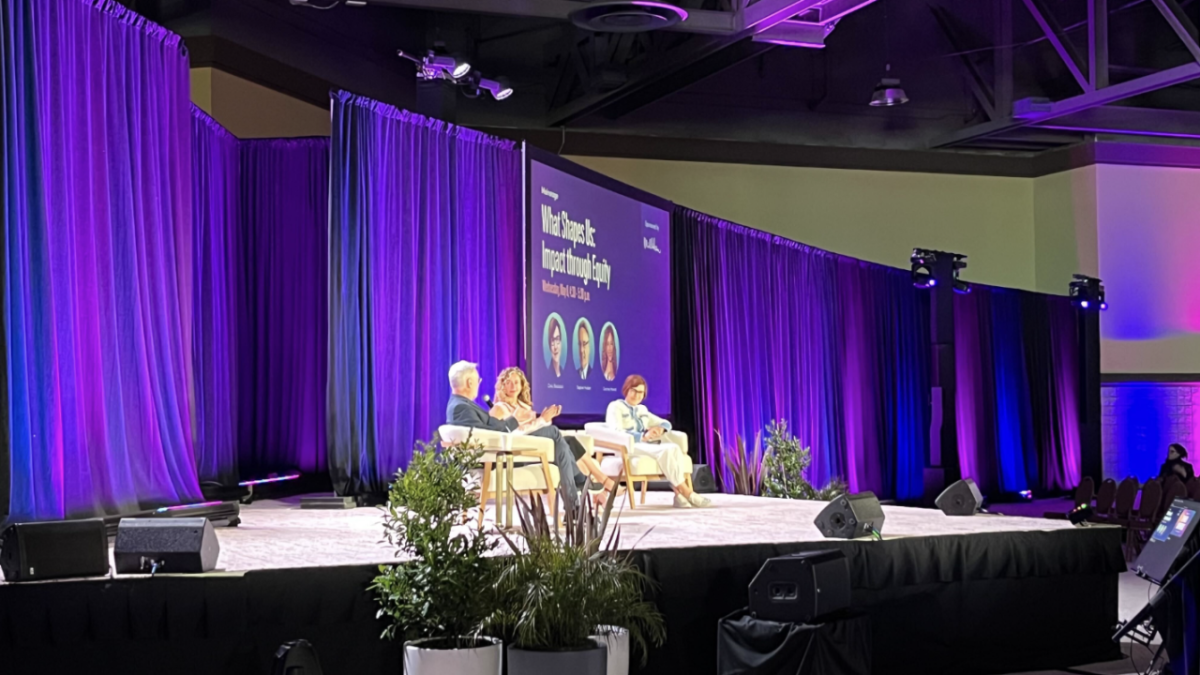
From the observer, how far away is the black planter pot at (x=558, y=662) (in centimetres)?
412

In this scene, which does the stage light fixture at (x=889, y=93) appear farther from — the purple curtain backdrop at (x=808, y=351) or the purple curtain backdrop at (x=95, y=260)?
the purple curtain backdrop at (x=95, y=260)

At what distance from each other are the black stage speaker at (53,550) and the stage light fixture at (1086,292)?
486 inches

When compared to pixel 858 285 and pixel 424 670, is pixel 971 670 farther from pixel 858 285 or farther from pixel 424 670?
pixel 858 285

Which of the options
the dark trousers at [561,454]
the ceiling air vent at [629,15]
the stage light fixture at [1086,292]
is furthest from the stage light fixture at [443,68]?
the stage light fixture at [1086,292]

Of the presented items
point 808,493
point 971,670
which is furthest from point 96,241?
point 808,493

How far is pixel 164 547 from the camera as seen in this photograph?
425cm

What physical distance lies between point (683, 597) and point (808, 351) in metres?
8.89

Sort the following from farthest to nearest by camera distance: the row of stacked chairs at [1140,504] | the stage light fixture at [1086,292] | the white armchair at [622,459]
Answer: the stage light fixture at [1086,292], the row of stacked chairs at [1140,504], the white armchair at [622,459]

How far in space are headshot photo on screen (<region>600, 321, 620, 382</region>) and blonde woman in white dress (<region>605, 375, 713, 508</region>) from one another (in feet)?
4.40

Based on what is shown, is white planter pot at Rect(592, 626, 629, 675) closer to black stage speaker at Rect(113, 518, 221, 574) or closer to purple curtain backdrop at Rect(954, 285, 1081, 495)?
black stage speaker at Rect(113, 518, 221, 574)

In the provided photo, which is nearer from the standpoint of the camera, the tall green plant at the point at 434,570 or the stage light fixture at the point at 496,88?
the tall green plant at the point at 434,570

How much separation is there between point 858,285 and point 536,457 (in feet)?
28.9

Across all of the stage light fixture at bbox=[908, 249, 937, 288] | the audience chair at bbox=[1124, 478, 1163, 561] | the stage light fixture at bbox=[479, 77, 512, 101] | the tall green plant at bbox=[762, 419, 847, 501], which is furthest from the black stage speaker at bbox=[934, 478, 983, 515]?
the stage light fixture at bbox=[908, 249, 937, 288]

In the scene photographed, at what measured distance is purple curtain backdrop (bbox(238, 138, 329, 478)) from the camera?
9742mm
